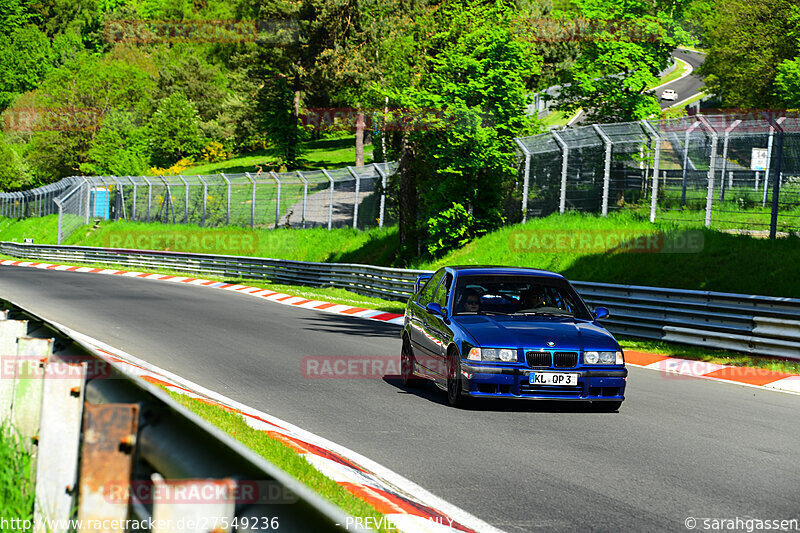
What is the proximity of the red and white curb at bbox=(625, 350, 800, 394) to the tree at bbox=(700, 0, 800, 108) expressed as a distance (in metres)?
31.7

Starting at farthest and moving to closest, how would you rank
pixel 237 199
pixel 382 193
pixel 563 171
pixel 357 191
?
pixel 237 199 → pixel 357 191 → pixel 382 193 → pixel 563 171

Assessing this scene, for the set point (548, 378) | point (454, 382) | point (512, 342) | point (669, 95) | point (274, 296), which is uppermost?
point (669, 95)

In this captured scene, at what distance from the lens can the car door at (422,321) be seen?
10664mm

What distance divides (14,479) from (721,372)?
11.1 m

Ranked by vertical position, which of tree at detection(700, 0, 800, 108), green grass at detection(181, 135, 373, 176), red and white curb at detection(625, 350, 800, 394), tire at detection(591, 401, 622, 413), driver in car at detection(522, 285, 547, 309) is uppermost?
tree at detection(700, 0, 800, 108)

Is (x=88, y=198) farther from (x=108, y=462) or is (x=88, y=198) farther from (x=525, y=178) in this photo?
(x=108, y=462)

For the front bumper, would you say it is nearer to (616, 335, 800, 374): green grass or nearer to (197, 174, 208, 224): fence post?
(616, 335, 800, 374): green grass

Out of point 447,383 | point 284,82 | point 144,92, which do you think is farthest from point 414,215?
point 144,92

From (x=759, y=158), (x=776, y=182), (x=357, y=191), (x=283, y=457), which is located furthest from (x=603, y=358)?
(x=357, y=191)

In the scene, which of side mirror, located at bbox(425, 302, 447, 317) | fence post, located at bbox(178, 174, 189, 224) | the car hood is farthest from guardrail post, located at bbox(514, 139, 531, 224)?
fence post, located at bbox(178, 174, 189, 224)

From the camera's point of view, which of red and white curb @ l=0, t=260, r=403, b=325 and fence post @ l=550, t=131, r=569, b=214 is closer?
red and white curb @ l=0, t=260, r=403, b=325

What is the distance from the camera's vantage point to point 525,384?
366 inches

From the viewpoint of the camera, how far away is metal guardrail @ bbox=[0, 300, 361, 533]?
236 centimetres

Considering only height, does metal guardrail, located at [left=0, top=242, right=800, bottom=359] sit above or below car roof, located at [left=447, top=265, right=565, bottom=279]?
below
